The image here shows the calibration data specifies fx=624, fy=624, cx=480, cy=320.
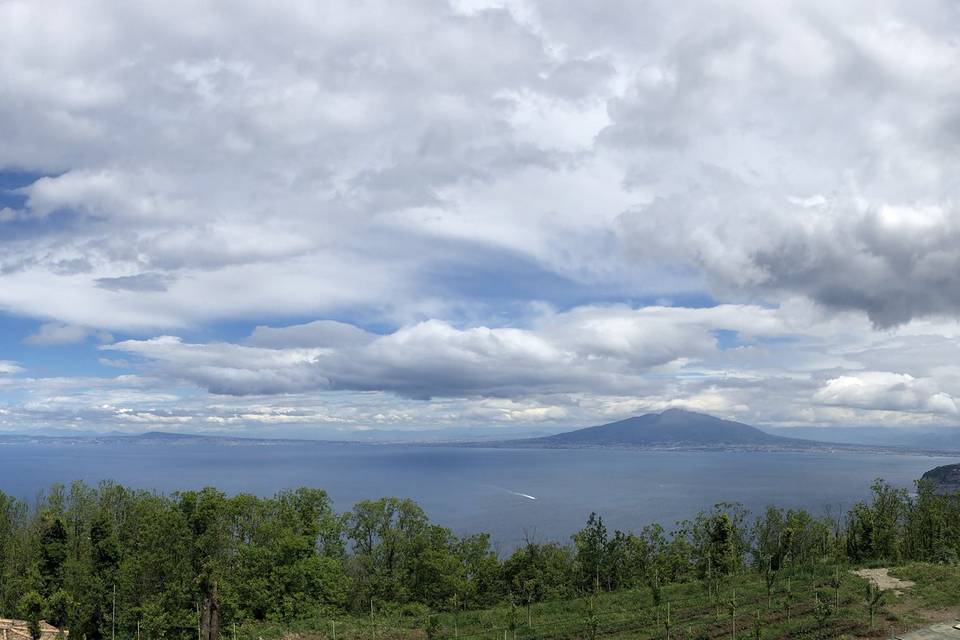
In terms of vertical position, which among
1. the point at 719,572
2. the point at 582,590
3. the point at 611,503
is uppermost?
the point at 719,572

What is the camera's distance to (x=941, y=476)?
198000 mm

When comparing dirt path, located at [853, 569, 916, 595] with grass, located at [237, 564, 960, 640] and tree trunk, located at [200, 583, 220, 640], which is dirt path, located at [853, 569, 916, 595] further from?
tree trunk, located at [200, 583, 220, 640]

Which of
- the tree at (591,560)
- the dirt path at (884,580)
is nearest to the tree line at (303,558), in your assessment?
the tree at (591,560)

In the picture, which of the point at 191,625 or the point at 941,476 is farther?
the point at 941,476

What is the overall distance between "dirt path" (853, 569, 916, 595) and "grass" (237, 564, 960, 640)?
530 millimetres

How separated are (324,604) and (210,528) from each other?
10.9 m

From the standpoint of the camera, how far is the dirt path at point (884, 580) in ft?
112

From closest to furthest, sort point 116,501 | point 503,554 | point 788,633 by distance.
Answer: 1. point 788,633
2. point 116,501
3. point 503,554

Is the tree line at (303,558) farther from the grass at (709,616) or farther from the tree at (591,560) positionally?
the grass at (709,616)

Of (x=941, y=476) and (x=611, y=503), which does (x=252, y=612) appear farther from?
(x=941, y=476)

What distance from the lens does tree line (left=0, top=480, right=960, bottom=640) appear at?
44531mm

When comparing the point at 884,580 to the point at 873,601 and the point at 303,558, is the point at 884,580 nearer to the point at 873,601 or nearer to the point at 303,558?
the point at 873,601

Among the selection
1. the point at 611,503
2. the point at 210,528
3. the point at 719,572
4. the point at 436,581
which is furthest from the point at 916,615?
the point at 611,503

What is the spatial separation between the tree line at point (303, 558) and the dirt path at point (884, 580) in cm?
397
